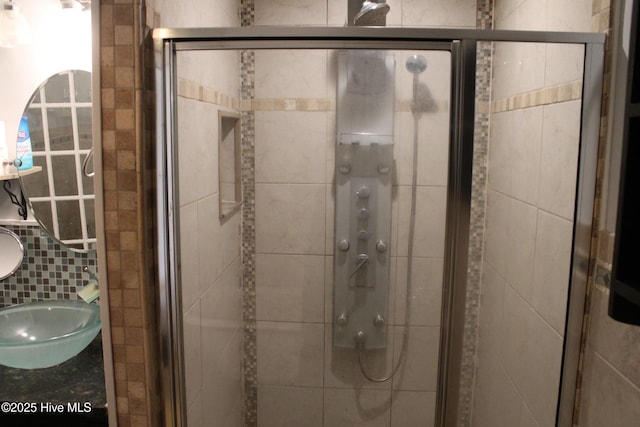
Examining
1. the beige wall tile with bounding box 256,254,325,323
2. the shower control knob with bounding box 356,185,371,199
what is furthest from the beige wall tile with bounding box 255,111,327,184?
the beige wall tile with bounding box 256,254,325,323

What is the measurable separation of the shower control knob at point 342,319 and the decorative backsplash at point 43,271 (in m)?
→ 0.92

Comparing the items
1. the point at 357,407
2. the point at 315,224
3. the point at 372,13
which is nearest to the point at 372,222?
the point at 315,224

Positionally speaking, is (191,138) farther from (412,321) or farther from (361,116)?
(412,321)

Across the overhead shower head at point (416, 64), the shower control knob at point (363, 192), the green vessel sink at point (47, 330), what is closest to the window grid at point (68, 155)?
the green vessel sink at point (47, 330)

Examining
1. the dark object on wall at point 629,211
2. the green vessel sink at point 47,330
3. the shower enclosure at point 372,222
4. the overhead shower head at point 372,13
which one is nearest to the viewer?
the dark object on wall at point 629,211

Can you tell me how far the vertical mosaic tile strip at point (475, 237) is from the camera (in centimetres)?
127

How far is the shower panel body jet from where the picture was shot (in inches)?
53.4

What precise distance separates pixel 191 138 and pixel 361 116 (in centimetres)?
49

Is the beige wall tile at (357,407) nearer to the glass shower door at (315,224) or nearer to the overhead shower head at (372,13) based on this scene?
the glass shower door at (315,224)

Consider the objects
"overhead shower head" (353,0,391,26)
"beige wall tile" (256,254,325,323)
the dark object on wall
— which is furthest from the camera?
"overhead shower head" (353,0,391,26)

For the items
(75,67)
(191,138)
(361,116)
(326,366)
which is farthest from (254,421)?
(75,67)

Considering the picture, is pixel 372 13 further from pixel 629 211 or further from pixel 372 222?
pixel 629 211

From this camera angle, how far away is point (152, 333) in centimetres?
125

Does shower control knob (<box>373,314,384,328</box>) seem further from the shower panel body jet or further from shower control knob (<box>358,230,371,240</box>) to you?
shower control knob (<box>358,230,371,240</box>)
